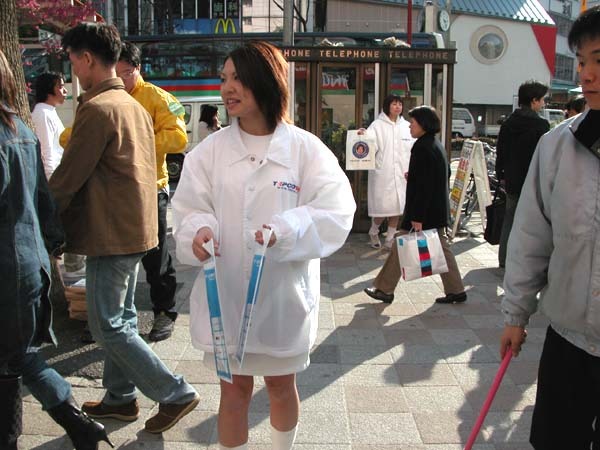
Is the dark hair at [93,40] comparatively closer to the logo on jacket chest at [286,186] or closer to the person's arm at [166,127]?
the person's arm at [166,127]

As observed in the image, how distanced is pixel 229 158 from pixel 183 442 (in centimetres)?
147

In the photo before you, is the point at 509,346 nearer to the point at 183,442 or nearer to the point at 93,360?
the point at 183,442

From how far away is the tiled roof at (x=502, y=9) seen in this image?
113ft

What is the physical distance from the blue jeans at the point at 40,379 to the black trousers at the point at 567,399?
1.88 m

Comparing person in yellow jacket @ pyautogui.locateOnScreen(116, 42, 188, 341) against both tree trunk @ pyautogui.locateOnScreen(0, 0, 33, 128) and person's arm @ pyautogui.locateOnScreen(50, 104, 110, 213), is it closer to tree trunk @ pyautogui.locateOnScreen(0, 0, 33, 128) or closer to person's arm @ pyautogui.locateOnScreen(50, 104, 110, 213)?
tree trunk @ pyautogui.locateOnScreen(0, 0, 33, 128)

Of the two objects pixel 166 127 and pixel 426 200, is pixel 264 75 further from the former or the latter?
pixel 426 200

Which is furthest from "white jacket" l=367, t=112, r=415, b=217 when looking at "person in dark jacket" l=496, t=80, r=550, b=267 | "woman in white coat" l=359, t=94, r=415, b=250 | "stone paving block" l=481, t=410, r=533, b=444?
"stone paving block" l=481, t=410, r=533, b=444

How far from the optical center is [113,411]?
10.7 ft

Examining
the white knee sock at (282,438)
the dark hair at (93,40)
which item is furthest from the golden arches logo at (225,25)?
the white knee sock at (282,438)

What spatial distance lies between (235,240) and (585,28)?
1.38 m

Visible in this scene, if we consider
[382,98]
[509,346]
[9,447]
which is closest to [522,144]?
[382,98]

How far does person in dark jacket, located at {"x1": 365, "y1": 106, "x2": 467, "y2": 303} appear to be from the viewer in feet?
17.4

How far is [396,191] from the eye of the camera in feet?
25.2

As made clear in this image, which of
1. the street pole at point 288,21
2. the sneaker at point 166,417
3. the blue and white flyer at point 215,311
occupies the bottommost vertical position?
the sneaker at point 166,417
